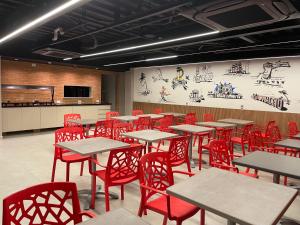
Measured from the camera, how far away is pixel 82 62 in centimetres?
980

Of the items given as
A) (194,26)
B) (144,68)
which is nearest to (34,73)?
(144,68)

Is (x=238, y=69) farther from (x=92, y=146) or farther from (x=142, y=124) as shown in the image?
(x=92, y=146)

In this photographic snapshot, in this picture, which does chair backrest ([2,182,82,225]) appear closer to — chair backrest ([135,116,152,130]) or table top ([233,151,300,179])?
table top ([233,151,300,179])

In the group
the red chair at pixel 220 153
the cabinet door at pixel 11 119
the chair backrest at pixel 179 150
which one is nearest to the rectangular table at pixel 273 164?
the red chair at pixel 220 153

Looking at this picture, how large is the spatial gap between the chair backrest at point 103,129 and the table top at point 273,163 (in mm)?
3112

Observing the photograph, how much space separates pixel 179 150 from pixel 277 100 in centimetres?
476

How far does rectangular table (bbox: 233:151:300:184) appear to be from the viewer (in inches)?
89.9

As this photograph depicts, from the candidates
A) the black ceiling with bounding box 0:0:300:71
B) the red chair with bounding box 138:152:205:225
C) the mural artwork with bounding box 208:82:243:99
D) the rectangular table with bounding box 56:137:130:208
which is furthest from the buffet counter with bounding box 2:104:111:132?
the red chair with bounding box 138:152:205:225

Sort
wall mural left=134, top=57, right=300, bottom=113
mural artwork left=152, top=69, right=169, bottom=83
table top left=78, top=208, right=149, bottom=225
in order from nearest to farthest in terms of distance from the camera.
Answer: table top left=78, top=208, right=149, bottom=225, wall mural left=134, top=57, right=300, bottom=113, mural artwork left=152, top=69, right=169, bottom=83

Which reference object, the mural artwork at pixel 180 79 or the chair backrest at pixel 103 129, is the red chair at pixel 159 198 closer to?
the chair backrest at pixel 103 129

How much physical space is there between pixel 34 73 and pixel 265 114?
27.3 feet

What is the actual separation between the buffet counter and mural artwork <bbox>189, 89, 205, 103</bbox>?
4.35m

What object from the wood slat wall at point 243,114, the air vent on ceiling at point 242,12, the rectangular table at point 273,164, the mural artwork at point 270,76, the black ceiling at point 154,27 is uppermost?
the black ceiling at point 154,27

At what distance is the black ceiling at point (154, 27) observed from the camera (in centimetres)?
319
